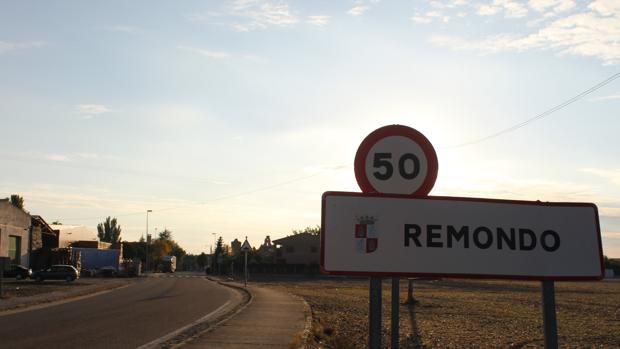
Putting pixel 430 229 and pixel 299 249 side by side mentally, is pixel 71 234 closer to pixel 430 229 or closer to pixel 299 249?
pixel 299 249

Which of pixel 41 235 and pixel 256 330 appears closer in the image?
pixel 256 330

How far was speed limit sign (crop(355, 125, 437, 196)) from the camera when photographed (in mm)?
4098

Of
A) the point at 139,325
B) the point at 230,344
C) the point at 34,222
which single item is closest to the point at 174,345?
the point at 230,344

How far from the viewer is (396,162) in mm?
4156

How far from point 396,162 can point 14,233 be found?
59.6m

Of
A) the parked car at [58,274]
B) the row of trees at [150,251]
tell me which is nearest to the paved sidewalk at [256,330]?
the parked car at [58,274]

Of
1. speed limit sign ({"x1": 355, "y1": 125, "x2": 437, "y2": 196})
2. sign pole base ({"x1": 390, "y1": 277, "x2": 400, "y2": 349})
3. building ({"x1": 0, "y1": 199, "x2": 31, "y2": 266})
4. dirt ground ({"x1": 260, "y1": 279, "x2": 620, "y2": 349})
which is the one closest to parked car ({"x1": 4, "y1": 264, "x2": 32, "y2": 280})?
building ({"x1": 0, "y1": 199, "x2": 31, "y2": 266})

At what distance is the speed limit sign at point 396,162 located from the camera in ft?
13.4

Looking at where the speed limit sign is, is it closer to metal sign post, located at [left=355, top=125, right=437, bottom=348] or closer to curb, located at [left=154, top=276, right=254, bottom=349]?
metal sign post, located at [left=355, top=125, right=437, bottom=348]

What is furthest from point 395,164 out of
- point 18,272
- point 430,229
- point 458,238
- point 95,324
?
point 18,272

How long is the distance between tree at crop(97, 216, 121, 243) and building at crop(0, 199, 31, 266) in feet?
341

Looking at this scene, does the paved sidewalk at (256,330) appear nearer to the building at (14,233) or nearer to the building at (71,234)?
the building at (14,233)

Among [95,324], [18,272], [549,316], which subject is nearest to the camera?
[549,316]

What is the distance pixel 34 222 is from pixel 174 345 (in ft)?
190
